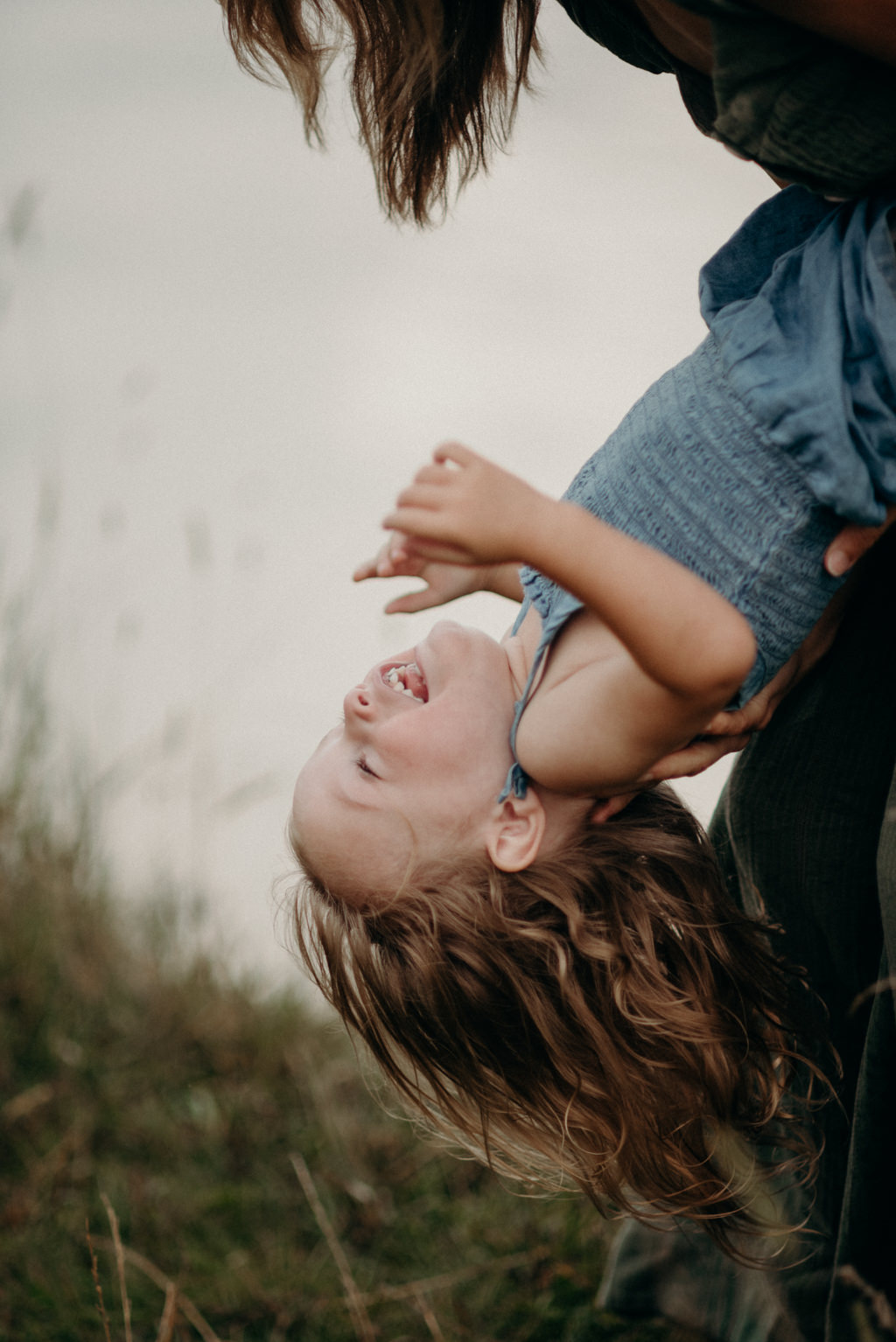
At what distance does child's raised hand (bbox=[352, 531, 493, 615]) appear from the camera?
1.36 meters

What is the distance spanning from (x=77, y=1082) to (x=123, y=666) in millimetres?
1246

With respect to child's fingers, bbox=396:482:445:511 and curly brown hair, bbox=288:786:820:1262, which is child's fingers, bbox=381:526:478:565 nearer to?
child's fingers, bbox=396:482:445:511

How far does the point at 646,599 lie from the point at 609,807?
1.84ft

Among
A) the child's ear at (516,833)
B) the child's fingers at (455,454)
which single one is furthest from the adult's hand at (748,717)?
the child's fingers at (455,454)

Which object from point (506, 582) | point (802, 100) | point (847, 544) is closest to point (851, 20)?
point (802, 100)

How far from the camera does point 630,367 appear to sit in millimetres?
4125

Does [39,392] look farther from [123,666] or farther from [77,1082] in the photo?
[77,1082]

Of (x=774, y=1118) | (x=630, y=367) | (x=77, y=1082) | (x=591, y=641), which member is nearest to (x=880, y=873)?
(x=591, y=641)

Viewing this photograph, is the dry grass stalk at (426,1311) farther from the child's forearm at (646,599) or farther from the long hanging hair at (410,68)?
the long hanging hair at (410,68)

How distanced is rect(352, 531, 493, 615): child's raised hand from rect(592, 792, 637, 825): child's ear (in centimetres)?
38

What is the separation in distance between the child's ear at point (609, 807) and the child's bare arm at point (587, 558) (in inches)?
18.5

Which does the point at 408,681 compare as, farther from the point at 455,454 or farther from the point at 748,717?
the point at 455,454

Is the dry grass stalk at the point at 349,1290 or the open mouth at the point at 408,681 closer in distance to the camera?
the open mouth at the point at 408,681

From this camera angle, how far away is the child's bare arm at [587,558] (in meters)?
1.13
